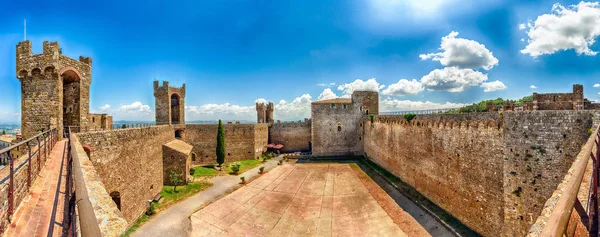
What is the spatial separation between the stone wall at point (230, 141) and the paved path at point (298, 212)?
8528mm

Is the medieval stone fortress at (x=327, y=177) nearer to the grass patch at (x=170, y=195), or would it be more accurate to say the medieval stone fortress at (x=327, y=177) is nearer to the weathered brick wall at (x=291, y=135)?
the grass patch at (x=170, y=195)

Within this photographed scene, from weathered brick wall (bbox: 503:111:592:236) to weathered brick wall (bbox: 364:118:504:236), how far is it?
0.41m

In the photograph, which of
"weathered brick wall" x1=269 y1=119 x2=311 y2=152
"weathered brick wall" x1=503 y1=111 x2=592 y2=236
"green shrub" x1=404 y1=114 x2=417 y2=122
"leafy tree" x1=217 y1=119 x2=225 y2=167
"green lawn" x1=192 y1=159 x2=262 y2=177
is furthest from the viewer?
"weathered brick wall" x1=269 y1=119 x2=311 y2=152

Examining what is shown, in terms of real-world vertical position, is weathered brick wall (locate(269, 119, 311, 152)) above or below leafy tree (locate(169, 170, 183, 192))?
above

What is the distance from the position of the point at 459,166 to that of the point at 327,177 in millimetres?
10421

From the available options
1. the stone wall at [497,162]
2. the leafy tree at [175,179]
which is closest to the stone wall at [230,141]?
the leafy tree at [175,179]

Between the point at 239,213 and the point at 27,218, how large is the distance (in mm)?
10718

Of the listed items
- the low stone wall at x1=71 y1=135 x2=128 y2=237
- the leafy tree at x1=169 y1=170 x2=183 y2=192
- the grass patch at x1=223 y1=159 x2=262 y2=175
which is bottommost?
the grass patch at x1=223 y1=159 x2=262 y2=175


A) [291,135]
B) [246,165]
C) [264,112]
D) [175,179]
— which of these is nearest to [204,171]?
[246,165]

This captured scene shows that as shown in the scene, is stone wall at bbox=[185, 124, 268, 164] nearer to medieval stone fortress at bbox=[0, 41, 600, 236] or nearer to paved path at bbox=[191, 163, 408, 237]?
medieval stone fortress at bbox=[0, 41, 600, 236]

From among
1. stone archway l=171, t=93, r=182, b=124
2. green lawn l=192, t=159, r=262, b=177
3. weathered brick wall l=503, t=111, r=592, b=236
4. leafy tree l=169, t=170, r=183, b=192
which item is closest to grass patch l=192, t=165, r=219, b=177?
green lawn l=192, t=159, r=262, b=177

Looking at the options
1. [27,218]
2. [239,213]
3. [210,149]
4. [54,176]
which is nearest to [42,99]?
[54,176]

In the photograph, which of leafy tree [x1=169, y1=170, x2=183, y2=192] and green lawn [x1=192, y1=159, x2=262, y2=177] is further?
green lawn [x1=192, y1=159, x2=262, y2=177]

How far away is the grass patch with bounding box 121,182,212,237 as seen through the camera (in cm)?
1209
